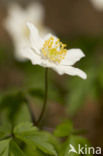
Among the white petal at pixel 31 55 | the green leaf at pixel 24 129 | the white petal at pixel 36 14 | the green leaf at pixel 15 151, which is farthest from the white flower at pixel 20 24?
the green leaf at pixel 15 151

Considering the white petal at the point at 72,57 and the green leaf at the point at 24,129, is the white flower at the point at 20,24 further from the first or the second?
the green leaf at the point at 24,129

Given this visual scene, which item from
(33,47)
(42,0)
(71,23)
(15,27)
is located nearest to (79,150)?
(33,47)

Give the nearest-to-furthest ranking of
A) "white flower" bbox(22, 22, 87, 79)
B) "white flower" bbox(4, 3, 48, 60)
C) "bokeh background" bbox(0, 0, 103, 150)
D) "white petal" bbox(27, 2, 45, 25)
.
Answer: "white flower" bbox(22, 22, 87, 79), "bokeh background" bbox(0, 0, 103, 150), "white flower" bbox(4, 3, 48, 60), "white petal" bbox(27, 2, 45, 25)

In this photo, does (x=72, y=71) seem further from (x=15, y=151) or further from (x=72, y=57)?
(x=15, y=151)

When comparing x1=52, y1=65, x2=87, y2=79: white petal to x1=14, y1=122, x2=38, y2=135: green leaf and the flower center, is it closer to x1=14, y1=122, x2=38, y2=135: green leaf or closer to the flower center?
the flower center

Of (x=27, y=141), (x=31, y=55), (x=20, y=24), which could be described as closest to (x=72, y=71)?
(x=31, y=55)

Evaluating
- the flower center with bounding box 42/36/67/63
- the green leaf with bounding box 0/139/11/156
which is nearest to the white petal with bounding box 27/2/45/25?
the flower center with bounding box 42/36/67/63

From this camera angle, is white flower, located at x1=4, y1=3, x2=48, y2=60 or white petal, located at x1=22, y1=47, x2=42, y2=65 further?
white flower, located at x1=4, y1=3, x2=48, y2=60
